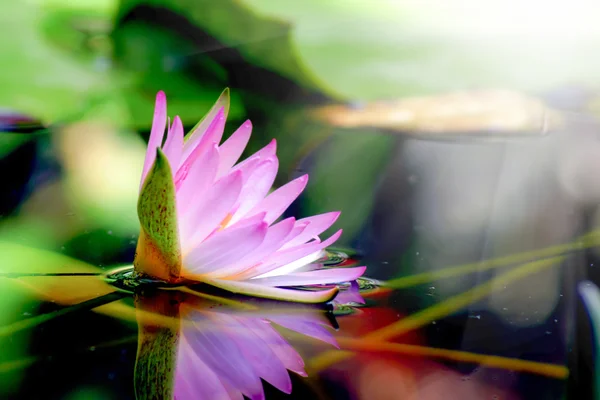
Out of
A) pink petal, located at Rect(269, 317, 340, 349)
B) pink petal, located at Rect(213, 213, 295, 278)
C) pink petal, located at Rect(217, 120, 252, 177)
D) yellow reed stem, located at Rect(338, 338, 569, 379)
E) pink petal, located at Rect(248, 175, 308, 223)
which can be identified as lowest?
yellow reed stem, located at Rect(338, 338, 569, 379)

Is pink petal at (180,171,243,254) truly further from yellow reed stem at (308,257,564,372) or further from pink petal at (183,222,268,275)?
yellow reed stem at (308,257,564,372)

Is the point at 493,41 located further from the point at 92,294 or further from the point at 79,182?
the point at 92,294

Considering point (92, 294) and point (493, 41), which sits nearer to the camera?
point (92, 294)

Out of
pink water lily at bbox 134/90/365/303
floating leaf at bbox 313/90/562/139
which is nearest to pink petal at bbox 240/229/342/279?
pink water lily at bbox 134/90/365/303

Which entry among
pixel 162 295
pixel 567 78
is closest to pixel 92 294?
pixel 162 295

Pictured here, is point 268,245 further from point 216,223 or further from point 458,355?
point 458,355

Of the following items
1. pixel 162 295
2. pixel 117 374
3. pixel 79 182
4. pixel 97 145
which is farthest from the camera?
pixel 97 145

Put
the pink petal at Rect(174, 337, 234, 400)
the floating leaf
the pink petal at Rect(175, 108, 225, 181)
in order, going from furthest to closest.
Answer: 1. the floating leaf
2. the pink petal at Rect(175, 108, 225, 181)
3. the pink petal at Rect(174, 337, 234, 400)
